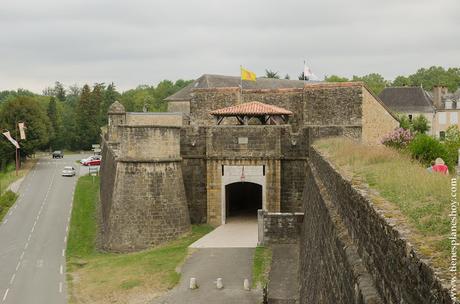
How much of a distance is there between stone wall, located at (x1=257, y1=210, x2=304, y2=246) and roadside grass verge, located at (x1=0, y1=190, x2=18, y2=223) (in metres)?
19.2

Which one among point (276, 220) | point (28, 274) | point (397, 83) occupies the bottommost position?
point (28, 274)

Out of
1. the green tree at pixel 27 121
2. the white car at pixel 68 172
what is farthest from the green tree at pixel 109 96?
the white car at pixel 68 172

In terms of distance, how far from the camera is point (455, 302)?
3229 millimetres

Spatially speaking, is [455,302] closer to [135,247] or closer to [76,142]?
[135,247]

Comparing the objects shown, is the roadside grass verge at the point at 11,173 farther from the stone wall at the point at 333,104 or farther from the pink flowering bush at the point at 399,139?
the pink flowering bush at the point at 399,139

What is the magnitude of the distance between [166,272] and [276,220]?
171 inches

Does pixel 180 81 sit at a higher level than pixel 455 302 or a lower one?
higher

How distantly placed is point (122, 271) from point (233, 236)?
4.97 meters

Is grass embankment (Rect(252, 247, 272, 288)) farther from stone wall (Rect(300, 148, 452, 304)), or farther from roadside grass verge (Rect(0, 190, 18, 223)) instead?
roadside grass verge (Rect(0, 190, 18, 223))

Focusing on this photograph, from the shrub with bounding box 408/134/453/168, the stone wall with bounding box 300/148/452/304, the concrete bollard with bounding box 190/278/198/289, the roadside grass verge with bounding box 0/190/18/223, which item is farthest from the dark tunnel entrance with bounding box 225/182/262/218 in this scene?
the stone wall with bounding box 300/148/452/304

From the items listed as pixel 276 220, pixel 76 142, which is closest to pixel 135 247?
pixel 276 220

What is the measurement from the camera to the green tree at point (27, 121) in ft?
191

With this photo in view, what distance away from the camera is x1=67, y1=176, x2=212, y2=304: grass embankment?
1811 cm

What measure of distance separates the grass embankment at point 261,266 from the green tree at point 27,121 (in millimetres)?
42670
